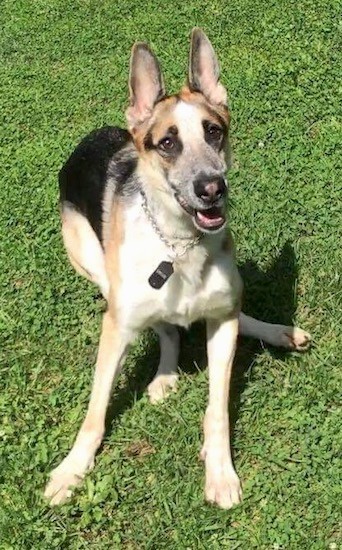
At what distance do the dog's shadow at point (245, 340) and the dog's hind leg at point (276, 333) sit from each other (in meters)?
0.07

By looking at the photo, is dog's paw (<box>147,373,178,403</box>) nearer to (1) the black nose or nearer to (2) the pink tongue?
(2) the pink tongue

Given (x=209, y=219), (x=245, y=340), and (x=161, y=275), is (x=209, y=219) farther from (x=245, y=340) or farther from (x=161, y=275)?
(x=245, y=340)

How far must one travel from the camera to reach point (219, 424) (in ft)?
13.5

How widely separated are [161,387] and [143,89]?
1.76 m

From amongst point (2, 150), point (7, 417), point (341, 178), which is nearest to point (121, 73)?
point (2, 150)

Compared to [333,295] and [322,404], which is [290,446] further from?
[333,295]

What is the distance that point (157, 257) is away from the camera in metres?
4.00

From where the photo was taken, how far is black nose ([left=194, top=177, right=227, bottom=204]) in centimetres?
357

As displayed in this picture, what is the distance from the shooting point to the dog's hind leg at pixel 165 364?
15.1 ft

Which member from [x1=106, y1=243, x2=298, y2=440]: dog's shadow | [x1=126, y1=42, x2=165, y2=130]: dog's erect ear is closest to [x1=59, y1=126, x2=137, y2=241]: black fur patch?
[x1=126, y1=42, x2=165, y2=130]: dog's erect ear

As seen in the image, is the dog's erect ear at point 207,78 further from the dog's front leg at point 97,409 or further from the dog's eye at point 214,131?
the dog's front leg at point 97,409

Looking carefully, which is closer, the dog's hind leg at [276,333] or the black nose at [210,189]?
the black nose at [210,189]

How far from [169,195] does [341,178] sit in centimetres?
257

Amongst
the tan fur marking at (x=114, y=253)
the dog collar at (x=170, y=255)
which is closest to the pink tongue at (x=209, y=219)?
the dog collar at (x=170, y=255)
